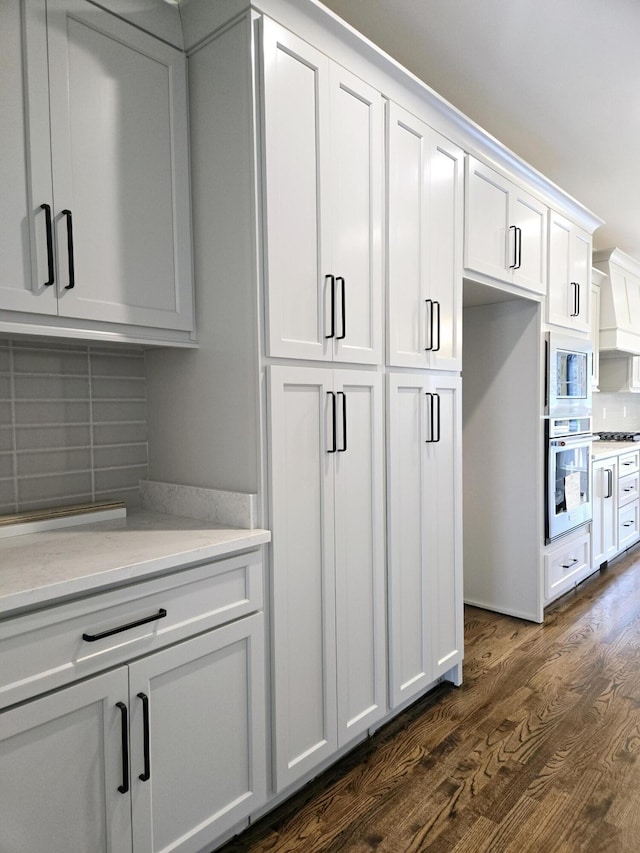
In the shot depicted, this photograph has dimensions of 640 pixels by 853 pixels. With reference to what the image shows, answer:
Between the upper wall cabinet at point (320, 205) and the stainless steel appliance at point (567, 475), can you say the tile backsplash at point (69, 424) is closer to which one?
the upper wall cabinet at point (320, 205)

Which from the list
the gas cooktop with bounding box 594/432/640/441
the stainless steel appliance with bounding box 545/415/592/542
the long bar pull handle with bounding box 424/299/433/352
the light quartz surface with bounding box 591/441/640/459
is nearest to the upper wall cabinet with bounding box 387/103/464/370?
the long bar pull handle with bounding box 424/299/433/352

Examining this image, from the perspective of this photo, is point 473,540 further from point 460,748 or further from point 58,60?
point 58,60

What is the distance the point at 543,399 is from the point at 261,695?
7.42ft

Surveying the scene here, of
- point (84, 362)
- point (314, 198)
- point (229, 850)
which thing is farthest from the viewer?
point (84, 362)

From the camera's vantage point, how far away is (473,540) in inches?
131

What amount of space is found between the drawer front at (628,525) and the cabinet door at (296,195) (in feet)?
12.1

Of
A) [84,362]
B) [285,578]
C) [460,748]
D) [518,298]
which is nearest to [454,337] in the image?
[518,298]

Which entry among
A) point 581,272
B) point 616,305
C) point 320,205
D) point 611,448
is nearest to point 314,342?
point 320,205

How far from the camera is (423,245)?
216 cm

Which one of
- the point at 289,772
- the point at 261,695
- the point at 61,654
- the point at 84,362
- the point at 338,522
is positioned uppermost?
the point at 84,362

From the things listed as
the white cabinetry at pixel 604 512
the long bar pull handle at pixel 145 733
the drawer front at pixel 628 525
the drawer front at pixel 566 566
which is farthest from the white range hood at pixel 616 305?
the long bar pull handle at pixel 145 733

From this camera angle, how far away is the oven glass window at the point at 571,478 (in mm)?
3219

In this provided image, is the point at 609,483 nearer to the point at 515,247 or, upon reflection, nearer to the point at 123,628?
the point at 515,247

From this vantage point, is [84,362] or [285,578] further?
[84,362]
